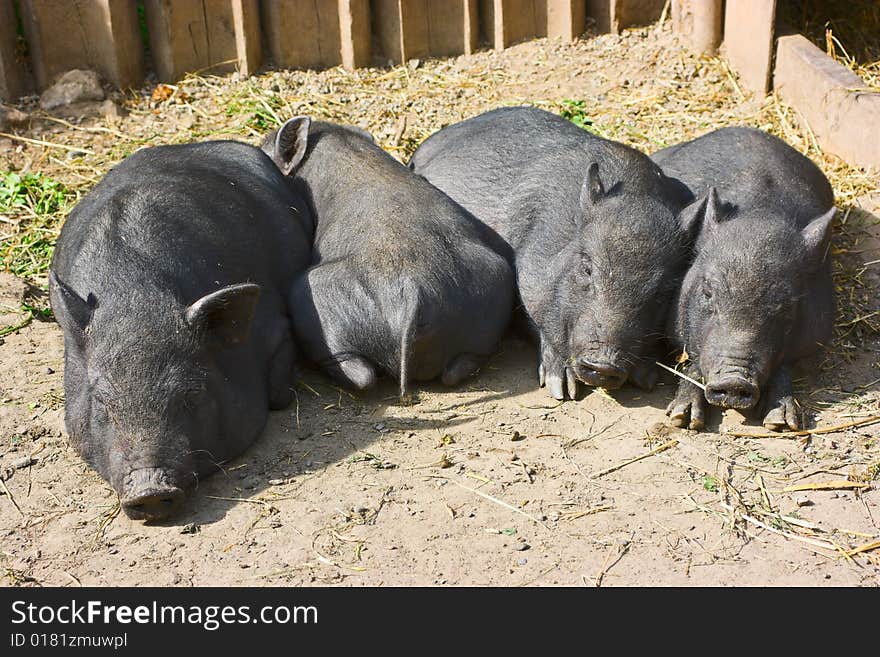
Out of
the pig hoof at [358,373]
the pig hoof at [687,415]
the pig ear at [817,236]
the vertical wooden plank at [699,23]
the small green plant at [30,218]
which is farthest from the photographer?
the vertical wooden plank at [699,23]

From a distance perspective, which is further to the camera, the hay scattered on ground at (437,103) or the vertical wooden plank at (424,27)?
the vertical wooden plank at (424,27)

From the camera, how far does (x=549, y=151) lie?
6.81m

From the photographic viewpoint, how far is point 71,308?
4.86m

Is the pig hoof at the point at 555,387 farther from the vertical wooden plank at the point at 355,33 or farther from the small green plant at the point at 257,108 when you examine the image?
the vertical wooden plank at the point at 355,33

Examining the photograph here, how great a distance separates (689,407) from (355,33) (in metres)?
4.62

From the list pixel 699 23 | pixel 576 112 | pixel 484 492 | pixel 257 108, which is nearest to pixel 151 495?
pixel 484 492

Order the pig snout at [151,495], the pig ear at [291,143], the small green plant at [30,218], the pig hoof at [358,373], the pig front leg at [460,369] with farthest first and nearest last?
the small green plant at [30,218] < the pig ear at [291,143] < the pig front leg at [460,369] < the pig hoof at [358,373] < the pig snout at [151,495]

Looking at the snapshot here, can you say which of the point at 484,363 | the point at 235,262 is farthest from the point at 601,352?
the point at 235,262

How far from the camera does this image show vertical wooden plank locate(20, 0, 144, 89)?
27.0 feet

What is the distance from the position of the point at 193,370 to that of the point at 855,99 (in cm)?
480

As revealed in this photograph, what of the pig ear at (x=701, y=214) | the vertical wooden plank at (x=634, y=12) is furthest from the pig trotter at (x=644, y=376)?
the vertical wooden plank at (x=634, y=12)

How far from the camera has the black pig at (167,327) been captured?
478 cm

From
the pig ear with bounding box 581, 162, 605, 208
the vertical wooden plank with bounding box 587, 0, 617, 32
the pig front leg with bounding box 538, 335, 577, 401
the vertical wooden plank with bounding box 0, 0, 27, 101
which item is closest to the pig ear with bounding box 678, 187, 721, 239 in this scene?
the pig ear with bounding box 581, 162, 605, 208

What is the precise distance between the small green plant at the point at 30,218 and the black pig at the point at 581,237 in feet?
8.43
